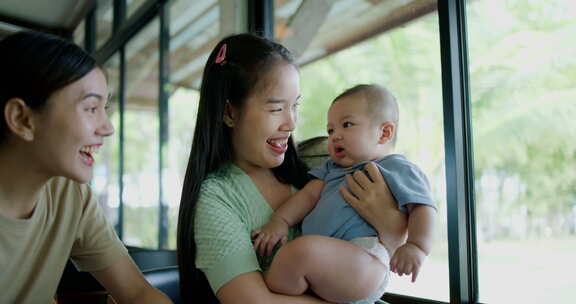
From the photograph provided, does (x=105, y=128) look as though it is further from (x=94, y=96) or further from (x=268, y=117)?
(x=268, y=117)

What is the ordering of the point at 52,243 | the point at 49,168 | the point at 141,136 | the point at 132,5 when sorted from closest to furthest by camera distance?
the point at 49,168, the point at 52,243, the point at 132,5, the point at 141,136

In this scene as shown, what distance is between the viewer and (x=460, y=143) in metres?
1.62

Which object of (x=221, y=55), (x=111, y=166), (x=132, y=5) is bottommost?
(x=221, y=55)

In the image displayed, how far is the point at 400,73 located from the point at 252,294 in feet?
4.85

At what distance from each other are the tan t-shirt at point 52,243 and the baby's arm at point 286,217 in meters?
0.47

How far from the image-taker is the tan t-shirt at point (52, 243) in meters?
1.22

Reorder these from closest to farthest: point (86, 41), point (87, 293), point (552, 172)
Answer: point (552, 172)
point (87, 293)
point (86, 41)

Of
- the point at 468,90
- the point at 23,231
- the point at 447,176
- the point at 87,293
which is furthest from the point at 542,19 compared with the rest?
the point at 87,293

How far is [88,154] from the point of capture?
4.03 feet

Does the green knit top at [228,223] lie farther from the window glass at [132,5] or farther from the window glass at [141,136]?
the window glass at [132,5]

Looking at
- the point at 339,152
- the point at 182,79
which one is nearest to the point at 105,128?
the point at 339,152

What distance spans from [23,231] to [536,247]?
5.34 ft

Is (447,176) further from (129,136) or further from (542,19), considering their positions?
(129,136)

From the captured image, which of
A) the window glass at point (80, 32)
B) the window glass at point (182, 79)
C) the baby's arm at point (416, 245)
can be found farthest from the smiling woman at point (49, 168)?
the window glass at point (80, 32)
